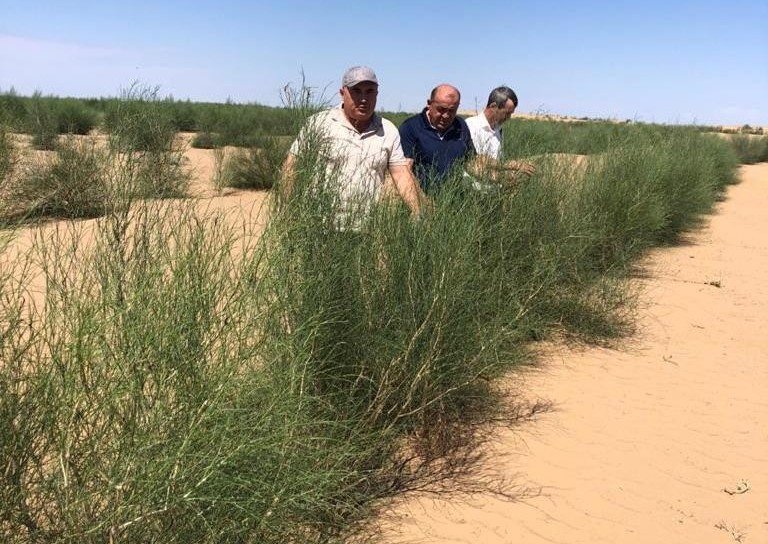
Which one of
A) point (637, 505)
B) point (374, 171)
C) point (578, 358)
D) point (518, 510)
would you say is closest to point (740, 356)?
point (578, 358)

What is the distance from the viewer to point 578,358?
5.79 metres

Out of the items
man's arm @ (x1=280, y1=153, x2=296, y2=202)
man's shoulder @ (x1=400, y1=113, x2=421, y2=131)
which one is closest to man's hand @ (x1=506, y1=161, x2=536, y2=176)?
man's shoulder @ (x1=400, y1=113, x2=421, y2=131)

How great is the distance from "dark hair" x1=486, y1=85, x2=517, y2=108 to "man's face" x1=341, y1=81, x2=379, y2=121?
1.95m

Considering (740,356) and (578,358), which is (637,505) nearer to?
(578,358)

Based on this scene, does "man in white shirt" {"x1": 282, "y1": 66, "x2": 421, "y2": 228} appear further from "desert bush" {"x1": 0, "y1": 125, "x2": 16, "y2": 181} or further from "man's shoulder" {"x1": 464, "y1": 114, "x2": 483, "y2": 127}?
"desert bush" {"x1": 0, "y1": 125, "x2": 16, "y2": 181}

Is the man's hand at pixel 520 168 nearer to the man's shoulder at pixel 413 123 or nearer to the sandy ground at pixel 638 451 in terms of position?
the man's shoulder at pixel 413 123

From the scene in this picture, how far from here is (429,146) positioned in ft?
16.8

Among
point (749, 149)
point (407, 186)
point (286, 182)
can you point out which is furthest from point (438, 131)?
point (749, 149)

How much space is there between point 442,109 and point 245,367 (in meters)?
3.12

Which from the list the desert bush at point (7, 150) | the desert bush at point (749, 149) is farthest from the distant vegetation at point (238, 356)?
the desert bush at point (749, 149)

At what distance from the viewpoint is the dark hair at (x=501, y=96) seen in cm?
579

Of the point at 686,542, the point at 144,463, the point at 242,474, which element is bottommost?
the point at 686,542

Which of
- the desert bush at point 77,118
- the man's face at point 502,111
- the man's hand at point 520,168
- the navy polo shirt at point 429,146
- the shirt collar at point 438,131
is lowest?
the man's hand at point 520,168

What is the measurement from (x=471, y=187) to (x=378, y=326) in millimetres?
1632
